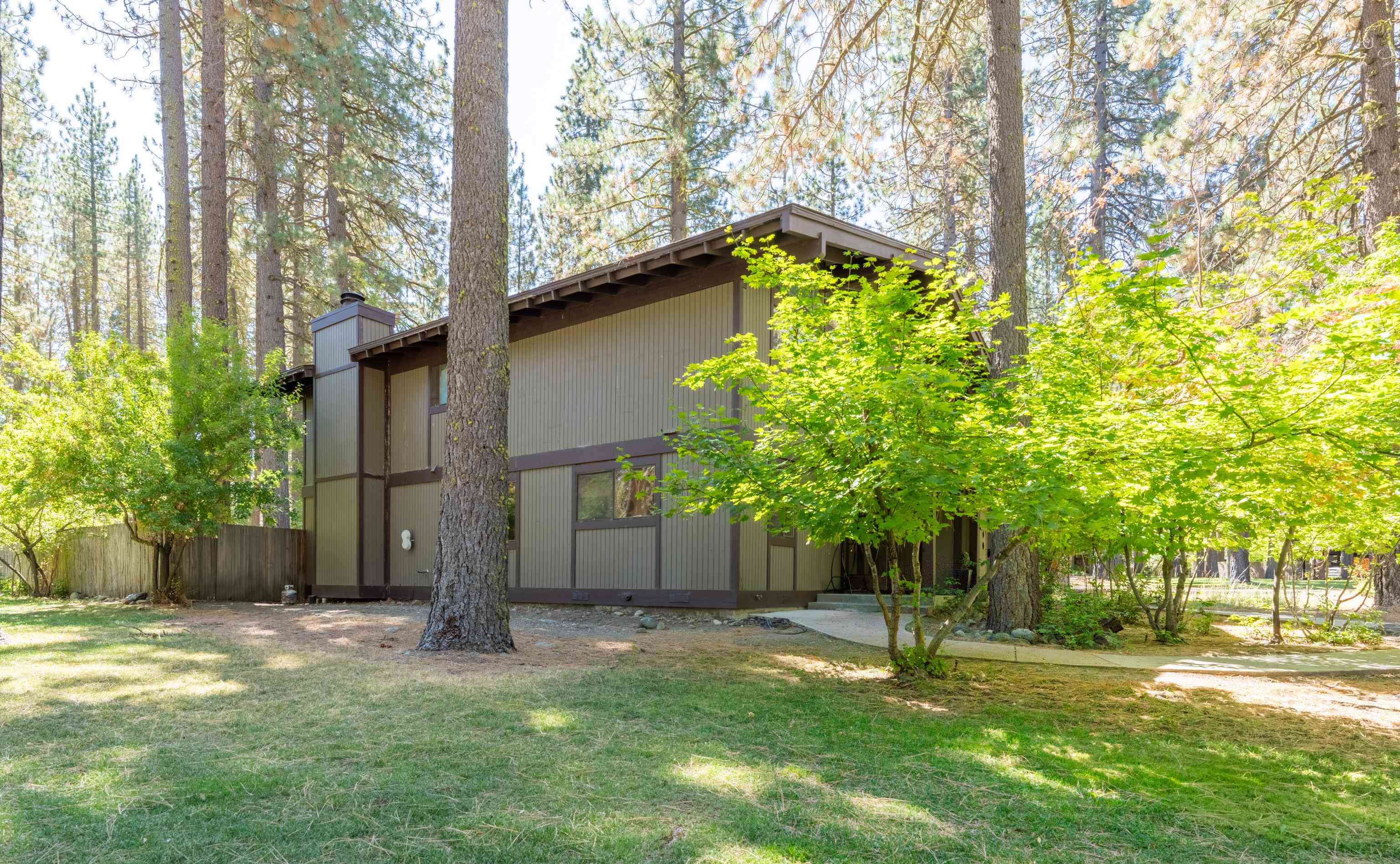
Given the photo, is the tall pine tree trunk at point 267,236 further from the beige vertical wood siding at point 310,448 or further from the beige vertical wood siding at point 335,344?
the beige vertical wood siding at point 335,344

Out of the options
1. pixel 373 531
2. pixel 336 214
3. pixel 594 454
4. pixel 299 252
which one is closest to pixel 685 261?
pixel 594 454

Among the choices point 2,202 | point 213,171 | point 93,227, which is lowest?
point 2,202

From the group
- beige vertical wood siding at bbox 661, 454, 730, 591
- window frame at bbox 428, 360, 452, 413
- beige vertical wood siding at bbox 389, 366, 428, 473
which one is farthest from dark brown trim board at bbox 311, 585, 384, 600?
beige vertical wood siding at bbox 661, 454, 730, 591

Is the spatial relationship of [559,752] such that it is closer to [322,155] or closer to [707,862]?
[707,862]

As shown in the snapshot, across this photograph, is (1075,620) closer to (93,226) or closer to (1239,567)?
(1239,567)

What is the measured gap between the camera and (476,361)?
7191 millimetres

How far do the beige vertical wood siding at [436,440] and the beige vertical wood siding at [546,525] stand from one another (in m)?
1.89

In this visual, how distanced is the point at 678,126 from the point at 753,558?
36.4 ft

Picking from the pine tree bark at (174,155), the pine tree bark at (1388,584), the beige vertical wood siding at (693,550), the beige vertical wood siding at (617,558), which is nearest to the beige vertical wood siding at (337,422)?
the pine tree bark at (174,155)

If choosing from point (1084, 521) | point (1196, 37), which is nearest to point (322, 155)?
point (1196, 37)

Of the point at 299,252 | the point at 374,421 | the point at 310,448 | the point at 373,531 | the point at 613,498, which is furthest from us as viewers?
the point at 299,252

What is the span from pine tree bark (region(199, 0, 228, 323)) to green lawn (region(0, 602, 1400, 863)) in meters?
8.65

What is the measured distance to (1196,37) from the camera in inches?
468

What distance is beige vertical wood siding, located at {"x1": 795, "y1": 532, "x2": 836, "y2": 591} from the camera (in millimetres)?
11031
